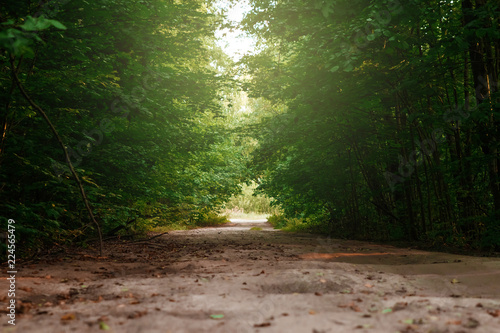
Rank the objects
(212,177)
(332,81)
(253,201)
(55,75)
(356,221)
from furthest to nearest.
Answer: (253,201) < (212,177) < (356,221) < (332,81) < (55,75)

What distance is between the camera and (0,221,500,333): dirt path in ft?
8.73

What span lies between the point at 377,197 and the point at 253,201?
3185 centimetres

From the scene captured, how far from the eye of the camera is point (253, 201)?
42.3 m

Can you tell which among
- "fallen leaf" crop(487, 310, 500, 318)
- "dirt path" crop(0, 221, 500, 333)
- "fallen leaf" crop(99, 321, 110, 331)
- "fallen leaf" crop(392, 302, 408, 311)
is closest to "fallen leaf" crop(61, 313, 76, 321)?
"dirt path" crop(0, 221, 500, 333)

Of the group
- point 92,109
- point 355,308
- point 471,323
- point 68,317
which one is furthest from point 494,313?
point 92,109

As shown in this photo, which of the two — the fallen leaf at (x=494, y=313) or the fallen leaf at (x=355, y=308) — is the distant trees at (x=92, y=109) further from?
the fallen leaf at (x=494, y=313)

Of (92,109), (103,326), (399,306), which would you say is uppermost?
(92,109)

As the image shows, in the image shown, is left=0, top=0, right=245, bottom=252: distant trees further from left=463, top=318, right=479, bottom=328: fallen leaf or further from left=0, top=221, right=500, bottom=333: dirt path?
left=463, top=318, right=479, bottom=328: fallen leaf

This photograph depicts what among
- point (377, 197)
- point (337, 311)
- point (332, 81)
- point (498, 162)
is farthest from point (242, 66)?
point (337, 311)

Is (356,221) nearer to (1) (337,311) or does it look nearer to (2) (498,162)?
(2) (498,162)

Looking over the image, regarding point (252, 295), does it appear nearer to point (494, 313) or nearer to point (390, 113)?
point (494, 313)

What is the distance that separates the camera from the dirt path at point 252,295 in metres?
2.66

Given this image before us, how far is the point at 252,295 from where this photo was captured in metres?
3.77

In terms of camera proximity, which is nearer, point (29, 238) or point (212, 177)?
point (29, 238)
